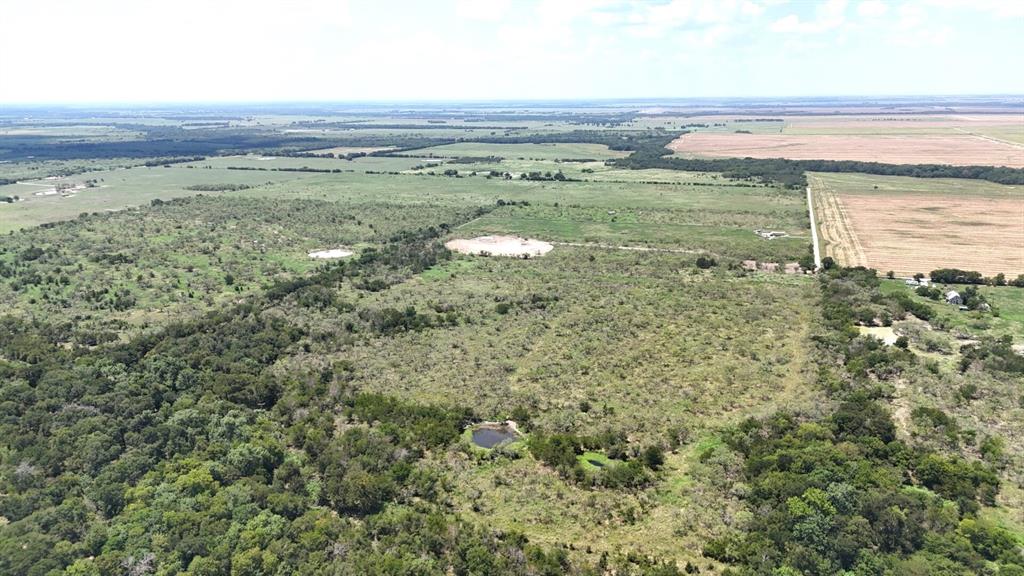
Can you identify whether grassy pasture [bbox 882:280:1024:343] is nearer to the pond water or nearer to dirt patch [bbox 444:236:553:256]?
the pond water

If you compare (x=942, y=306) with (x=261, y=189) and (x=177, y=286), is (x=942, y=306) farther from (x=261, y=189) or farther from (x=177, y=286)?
(x=261, y=189)

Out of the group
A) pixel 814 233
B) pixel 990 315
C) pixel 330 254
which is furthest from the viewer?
pixel 814 233

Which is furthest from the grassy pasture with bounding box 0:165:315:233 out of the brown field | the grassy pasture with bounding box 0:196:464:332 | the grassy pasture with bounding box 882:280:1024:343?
the grassy pasture with bounding box 882:280:1024:343

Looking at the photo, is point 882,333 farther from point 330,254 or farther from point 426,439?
point 330,254

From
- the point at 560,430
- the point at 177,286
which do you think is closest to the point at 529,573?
the point at 560,430

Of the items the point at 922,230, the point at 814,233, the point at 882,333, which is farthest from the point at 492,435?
the point at 922,230

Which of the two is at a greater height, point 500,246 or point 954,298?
point 954,298
